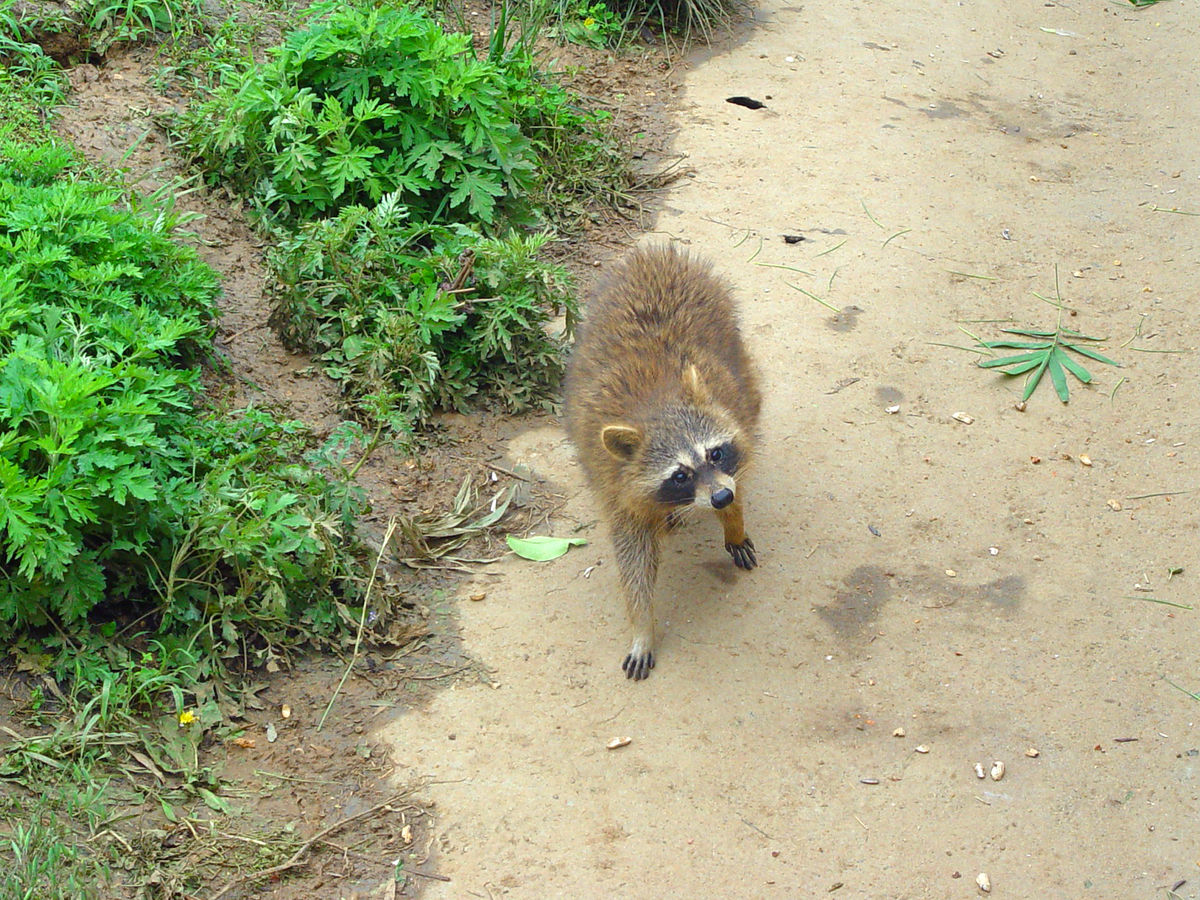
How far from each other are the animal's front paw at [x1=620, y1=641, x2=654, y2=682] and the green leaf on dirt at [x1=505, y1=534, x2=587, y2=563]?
769 millimetres

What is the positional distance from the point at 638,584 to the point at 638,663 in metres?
0.32

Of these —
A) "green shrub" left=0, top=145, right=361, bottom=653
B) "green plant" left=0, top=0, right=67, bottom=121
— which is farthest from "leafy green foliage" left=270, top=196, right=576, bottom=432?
"green plant" left=0, top=0, right=67, bottom=121

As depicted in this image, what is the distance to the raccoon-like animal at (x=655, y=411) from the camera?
4391 mm

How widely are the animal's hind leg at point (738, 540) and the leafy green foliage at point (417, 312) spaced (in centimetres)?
151

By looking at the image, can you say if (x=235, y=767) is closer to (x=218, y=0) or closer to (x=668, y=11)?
(x=218, y=0)

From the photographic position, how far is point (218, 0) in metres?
7.57

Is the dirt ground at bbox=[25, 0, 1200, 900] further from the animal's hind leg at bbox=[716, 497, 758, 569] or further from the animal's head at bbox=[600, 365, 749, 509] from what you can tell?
the animal's head at bbox=[600, 365, 749, 509]

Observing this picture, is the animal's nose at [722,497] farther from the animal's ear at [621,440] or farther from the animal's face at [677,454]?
the animal's ear at [621,440]

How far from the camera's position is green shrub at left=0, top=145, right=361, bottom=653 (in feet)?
12.7

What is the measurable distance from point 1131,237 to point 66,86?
6.61 m

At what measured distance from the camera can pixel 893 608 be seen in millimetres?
4625

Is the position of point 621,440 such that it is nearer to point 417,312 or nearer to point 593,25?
point 417,312

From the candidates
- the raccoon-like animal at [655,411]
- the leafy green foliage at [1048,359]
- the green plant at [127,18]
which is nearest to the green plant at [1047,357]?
the leafy green foliage at [1048,359]

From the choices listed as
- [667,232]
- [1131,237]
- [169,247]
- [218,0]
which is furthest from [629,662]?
[218,0]
